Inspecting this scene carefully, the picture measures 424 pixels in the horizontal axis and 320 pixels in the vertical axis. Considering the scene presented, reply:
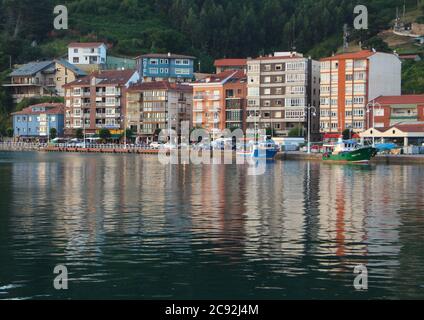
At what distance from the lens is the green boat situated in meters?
102

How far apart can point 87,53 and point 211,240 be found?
536 feet

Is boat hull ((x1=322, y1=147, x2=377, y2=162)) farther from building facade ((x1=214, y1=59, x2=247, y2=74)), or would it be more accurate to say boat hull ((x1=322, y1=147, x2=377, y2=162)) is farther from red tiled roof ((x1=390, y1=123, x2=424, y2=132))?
building facade ((x1=214, y1=59, x2=247, y2=74))

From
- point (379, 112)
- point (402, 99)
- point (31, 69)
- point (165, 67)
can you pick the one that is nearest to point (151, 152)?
point (165, 67)

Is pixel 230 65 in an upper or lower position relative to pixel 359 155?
upper

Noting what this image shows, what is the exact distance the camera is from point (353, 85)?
13462 cm

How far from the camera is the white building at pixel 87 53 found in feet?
630

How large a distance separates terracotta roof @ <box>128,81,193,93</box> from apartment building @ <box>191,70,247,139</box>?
8.49 metres

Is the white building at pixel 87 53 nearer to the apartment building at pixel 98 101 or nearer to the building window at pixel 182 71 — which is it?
the apartment building at pixel 98 101

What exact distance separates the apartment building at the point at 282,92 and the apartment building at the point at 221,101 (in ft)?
9.35

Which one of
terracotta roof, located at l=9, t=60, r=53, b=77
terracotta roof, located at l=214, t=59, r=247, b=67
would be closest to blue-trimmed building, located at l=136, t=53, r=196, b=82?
terracotta roof, located at l=214, t=59, r=247, b=67

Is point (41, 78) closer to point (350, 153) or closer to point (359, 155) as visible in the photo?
point (350, 153)

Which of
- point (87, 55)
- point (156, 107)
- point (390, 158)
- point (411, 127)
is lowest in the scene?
point (390, 158)
